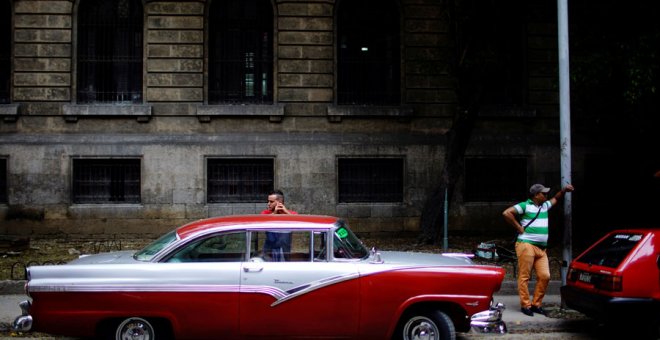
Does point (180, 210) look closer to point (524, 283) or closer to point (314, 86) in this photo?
point (314, 86)

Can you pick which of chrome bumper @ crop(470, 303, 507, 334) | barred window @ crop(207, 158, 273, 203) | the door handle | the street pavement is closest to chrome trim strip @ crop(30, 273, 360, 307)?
the door handle

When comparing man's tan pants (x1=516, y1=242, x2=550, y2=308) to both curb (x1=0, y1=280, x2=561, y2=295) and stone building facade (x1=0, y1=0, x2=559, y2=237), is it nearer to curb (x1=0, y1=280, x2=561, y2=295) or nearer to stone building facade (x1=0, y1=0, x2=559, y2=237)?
curb (x1=0, y1=280, x2=561, y2=295)

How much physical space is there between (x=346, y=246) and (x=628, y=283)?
3264mm

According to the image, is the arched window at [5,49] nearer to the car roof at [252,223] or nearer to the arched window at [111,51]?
the arched window at [111,51]

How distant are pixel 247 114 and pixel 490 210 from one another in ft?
23.1

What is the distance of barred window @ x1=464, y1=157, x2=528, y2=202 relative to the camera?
17750 millimetres

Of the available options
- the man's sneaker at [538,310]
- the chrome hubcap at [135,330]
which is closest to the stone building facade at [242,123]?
the man's sneaker at [538,310]

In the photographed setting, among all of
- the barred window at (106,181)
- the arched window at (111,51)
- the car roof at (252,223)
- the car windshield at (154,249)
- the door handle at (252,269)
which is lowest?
the door handle at (252,269)

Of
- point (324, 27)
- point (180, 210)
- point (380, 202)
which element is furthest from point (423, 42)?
point (180, 210)

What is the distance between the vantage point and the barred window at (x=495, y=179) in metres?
17.8

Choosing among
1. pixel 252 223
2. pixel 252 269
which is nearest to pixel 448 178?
pixel 252 223

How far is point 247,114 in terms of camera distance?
679 inches

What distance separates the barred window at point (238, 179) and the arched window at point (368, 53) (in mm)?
2913

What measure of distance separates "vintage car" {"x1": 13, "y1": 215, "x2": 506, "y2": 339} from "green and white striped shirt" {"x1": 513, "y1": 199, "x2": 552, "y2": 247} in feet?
6.61
